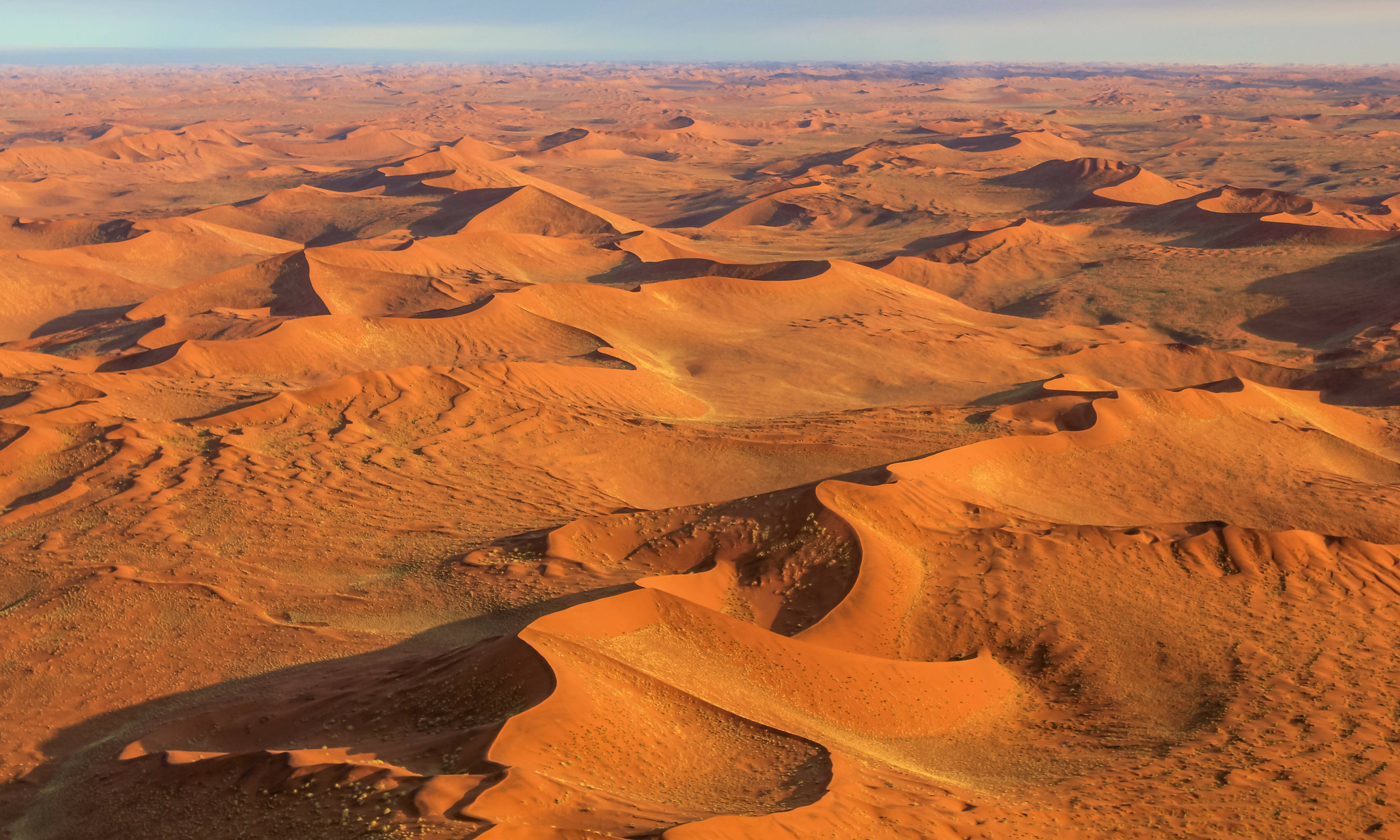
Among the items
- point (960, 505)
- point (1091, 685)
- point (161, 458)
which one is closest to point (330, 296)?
point (161, 458)

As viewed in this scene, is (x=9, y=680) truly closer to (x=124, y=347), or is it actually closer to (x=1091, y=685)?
(x=1091, y=685)

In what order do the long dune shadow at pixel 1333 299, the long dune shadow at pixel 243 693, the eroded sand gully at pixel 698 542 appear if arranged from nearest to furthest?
the eroded sand gully at pixel 698 542, the long dune shadow at pixel 243 693, the long dune shadow at pixel 1333 299

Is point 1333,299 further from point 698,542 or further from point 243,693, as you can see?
point 243,693

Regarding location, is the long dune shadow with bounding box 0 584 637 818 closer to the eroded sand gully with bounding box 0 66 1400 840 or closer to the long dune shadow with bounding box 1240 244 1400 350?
the eroded sand gully with bounding box 0 66 1400 840

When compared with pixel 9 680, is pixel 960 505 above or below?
above

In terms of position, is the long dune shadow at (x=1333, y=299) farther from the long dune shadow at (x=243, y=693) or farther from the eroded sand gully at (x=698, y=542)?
the long dune shadow at (x=243, y=693)

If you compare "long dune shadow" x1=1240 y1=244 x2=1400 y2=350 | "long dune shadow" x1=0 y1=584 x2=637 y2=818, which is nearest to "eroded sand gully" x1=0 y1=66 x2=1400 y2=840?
"long dune shadow" x1=0 y1=584 x2=637 y2=818

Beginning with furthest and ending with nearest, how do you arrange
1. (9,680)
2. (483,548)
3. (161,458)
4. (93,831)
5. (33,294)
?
(33,294)
(161,458)
(483,548)
(9,680)
(93,831)

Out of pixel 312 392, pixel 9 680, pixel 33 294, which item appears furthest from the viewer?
pixel 33 294

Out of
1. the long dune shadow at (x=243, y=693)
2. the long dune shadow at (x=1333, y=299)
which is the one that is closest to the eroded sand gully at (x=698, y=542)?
the long dune shadow at (x=243, y=693)
